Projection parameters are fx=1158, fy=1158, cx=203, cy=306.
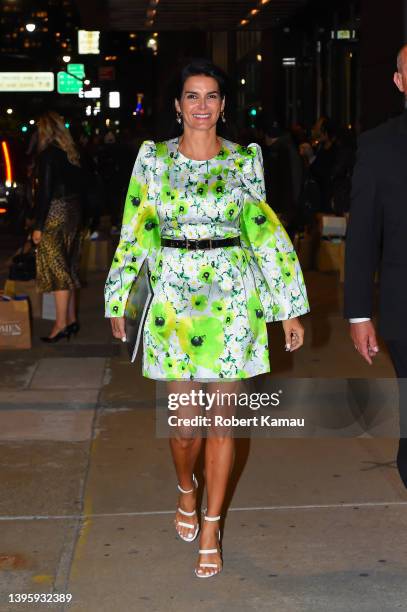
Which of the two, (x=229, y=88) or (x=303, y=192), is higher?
(x=229, y=88)

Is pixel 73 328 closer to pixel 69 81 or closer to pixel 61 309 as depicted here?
pixel 61 309

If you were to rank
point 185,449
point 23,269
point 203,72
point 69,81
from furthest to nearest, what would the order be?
point 69,81, point 23,269, point 185,449, point 203,72

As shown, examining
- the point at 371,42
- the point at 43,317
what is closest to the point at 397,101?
the point at 371,42

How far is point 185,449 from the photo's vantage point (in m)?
4.80

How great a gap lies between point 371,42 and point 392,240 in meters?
10.8

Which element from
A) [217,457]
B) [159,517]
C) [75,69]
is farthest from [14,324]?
[75,69]

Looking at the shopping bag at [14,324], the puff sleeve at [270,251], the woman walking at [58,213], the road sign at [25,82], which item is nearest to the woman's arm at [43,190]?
the woman walking at [58,213]

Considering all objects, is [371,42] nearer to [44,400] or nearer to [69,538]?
[44,400]

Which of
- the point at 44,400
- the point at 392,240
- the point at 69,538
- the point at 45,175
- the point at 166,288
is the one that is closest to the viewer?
the point at 392,240

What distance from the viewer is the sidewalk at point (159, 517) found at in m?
4.33

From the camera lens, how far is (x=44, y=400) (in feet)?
24.9

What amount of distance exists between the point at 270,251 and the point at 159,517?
1.39 m

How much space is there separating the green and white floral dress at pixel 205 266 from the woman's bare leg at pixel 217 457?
98mm

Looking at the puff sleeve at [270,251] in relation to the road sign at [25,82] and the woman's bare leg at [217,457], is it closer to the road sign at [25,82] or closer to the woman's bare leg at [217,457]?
the woman's bare leg at [217,457]
